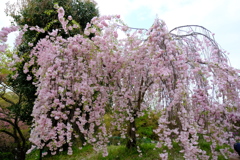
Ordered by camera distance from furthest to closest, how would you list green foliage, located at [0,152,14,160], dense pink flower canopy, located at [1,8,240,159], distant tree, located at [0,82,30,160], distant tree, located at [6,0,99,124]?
green foliage, located at [0,152,14,160]
distant tree, located at [6,0,99,124]
distant tree, located at [0,82,30,160]
dense pink flower canopy, located at [1,8,240,159]

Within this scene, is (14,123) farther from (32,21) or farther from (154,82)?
(154,82)

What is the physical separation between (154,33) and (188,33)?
3.92ft

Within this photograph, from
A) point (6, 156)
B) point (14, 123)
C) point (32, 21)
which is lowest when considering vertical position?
point (6, 156)

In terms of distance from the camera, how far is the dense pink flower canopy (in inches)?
115

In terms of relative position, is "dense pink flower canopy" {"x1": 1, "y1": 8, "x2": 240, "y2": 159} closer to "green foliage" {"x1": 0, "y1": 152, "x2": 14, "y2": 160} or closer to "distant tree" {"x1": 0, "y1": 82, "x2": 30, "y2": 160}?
"distant tree" {"x1": 0, "y1": 82, "x2": 30, "y2": 160}

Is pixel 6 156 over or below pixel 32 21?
below

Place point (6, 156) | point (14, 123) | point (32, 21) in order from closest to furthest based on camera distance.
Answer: point (14, 123), point (32, 21), point (6, 156)

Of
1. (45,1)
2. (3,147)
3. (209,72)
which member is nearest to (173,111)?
(209,72)

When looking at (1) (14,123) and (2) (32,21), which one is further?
(2) (32,21)

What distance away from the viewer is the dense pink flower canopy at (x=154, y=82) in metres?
2.93

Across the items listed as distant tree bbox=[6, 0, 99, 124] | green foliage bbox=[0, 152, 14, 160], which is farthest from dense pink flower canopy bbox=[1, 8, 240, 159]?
green foliage bbox=[0, 152, 14, 160]

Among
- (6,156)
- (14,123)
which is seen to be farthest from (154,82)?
(6,156)

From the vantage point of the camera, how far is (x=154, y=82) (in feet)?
10.6

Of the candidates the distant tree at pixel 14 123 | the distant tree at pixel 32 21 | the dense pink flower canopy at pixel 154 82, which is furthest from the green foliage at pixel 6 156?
the dense pink flower canopy at pixel 154 82
